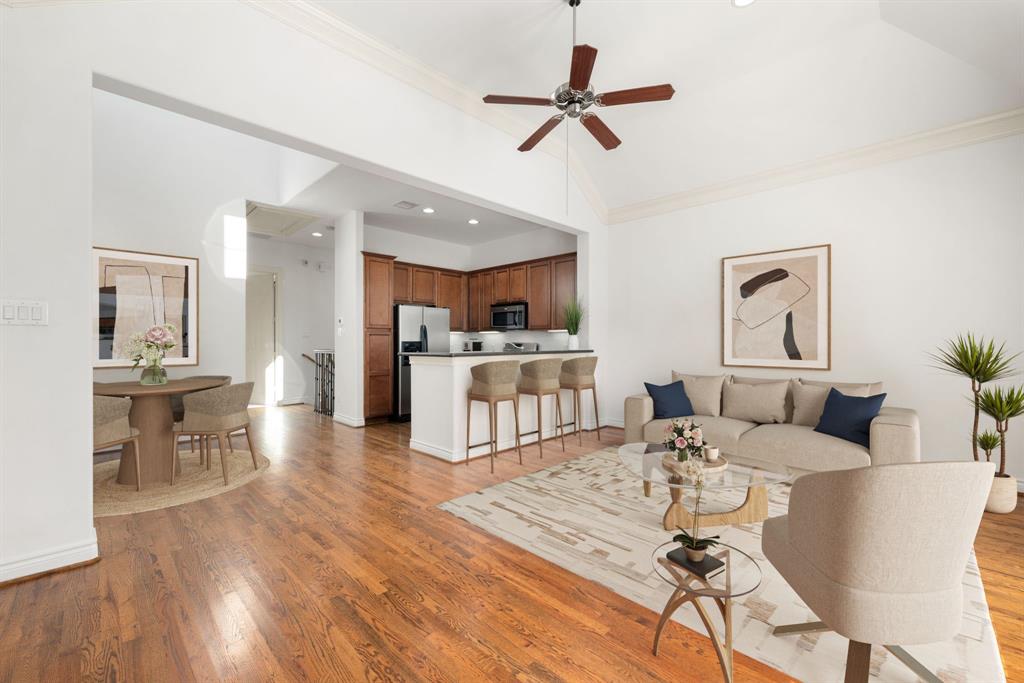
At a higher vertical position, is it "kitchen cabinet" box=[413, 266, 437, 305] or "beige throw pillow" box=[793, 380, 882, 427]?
"kitchen cabinet" box=[413, 266, 437, 305]

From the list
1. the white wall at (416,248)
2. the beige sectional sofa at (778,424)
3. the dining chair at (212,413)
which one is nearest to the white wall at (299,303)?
the white wall at (416,248)

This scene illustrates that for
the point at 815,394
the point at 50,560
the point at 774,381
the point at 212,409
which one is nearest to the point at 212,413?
the point at 212,409

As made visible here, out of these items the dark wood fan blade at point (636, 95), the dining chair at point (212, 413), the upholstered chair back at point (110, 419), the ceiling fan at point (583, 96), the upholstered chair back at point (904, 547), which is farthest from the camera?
the dining chair at point (212, 413)

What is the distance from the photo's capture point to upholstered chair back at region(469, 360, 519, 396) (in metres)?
4.07

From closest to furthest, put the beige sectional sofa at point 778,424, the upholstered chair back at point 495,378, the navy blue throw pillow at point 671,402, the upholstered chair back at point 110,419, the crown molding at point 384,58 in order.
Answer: the crown molding at point 384,58, the upholstered chair back at point 110,419, the beige sectional sofa at point 778,424, the upholstered chair back at point 495,378, the navy blue throw pillow at point 671,402

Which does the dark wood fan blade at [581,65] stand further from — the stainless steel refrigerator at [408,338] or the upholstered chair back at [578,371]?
the stainless steel refrigerator at [408,338]

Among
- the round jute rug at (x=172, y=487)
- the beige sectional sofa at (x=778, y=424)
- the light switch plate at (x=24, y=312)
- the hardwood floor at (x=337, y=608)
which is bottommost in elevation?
the round jute rug at (x=172, y=487)

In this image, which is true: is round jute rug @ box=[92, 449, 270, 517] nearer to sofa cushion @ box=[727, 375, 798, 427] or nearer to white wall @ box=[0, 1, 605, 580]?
white wall @ box=[0, 1, 605, 580]

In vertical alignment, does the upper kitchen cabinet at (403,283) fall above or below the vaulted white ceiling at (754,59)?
below

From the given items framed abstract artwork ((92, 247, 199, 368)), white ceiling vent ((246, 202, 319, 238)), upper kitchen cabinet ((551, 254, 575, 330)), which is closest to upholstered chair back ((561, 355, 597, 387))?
upper kitchen cabinet ((551, 254, 575, 330))

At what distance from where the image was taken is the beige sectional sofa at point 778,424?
318cm

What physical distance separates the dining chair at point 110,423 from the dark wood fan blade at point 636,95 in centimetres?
408

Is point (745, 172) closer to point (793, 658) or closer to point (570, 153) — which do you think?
point (570, 153)

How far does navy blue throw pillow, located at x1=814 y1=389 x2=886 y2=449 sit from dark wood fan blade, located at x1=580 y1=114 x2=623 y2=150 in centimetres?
283
